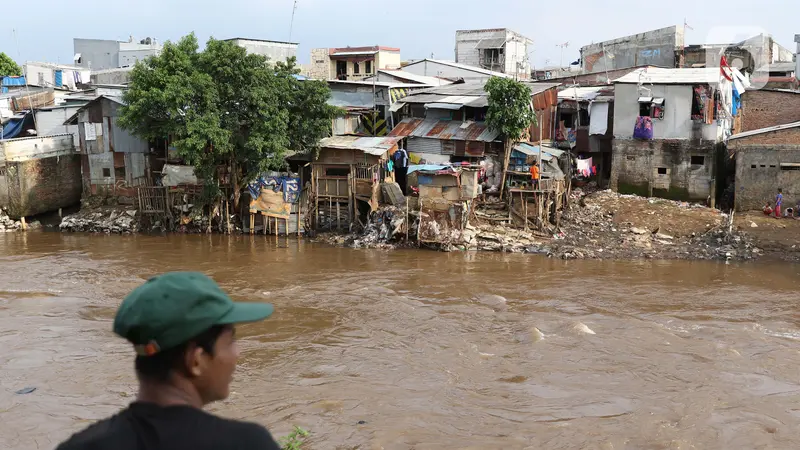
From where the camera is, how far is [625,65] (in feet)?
113

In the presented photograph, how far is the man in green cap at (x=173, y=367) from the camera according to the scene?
5.82 ft

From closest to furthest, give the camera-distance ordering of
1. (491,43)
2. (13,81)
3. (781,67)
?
(781,67), (13,81), (491,43)

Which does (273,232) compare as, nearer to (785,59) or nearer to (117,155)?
(117,155)

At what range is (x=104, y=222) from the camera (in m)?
23.1

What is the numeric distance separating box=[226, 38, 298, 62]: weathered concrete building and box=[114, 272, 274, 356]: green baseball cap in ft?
95.9

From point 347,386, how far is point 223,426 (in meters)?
8.08

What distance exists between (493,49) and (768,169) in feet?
67.2

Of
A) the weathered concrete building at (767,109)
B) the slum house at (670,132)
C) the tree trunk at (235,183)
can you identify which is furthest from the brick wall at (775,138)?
the tree trunk at (235,183)

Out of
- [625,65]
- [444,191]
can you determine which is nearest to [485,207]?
[444,191]

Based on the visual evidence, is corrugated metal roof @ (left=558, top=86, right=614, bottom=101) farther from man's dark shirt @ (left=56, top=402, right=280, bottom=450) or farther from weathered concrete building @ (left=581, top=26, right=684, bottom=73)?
man's dark shirt @ (left=56, top=402, right=280, bottom=450)

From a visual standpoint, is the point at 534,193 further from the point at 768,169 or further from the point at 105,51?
the point at 105,51

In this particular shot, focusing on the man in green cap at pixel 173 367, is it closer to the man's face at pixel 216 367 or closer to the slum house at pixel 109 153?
the man's face at pixel 216 367

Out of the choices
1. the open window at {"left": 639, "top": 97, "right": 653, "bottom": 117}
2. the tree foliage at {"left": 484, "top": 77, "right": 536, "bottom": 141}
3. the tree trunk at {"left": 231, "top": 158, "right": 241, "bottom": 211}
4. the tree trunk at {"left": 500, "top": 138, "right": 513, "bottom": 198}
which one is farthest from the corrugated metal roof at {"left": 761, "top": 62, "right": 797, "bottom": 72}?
the tree trunk at {"left": 231, "top": 158, "right": 241, "bottom": 211}

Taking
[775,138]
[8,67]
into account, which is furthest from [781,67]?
[8,67]
